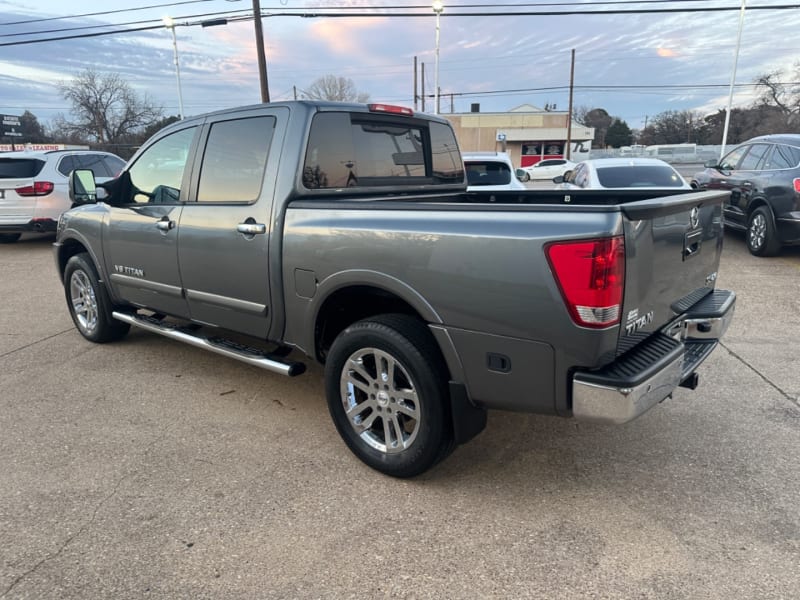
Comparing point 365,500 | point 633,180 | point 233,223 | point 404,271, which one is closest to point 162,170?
point 233,223

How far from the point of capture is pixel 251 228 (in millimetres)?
3463

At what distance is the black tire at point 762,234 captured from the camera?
8266 millimetres

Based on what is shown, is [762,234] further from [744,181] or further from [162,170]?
[162,170]

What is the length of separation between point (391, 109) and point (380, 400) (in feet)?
6.77

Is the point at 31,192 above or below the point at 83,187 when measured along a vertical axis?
below

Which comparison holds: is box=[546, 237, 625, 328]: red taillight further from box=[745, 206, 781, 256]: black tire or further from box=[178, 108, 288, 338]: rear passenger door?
box=[745, 206, 781, 256]: black tire

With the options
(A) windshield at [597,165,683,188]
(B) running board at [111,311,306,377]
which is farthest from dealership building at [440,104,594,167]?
(B) running board at [111,311,306,377]

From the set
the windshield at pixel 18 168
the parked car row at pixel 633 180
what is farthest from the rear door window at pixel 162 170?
the windshield at pixel 18 168

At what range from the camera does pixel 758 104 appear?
6631cm

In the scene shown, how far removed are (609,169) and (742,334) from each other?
442 centimetres

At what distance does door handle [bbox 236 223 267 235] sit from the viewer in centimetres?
342

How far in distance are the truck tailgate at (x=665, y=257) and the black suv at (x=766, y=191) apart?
231 inches

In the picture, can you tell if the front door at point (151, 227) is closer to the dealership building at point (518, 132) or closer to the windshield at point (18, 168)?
the windshield at point (18, 168)

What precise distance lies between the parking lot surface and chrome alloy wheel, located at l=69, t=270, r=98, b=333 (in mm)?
922
